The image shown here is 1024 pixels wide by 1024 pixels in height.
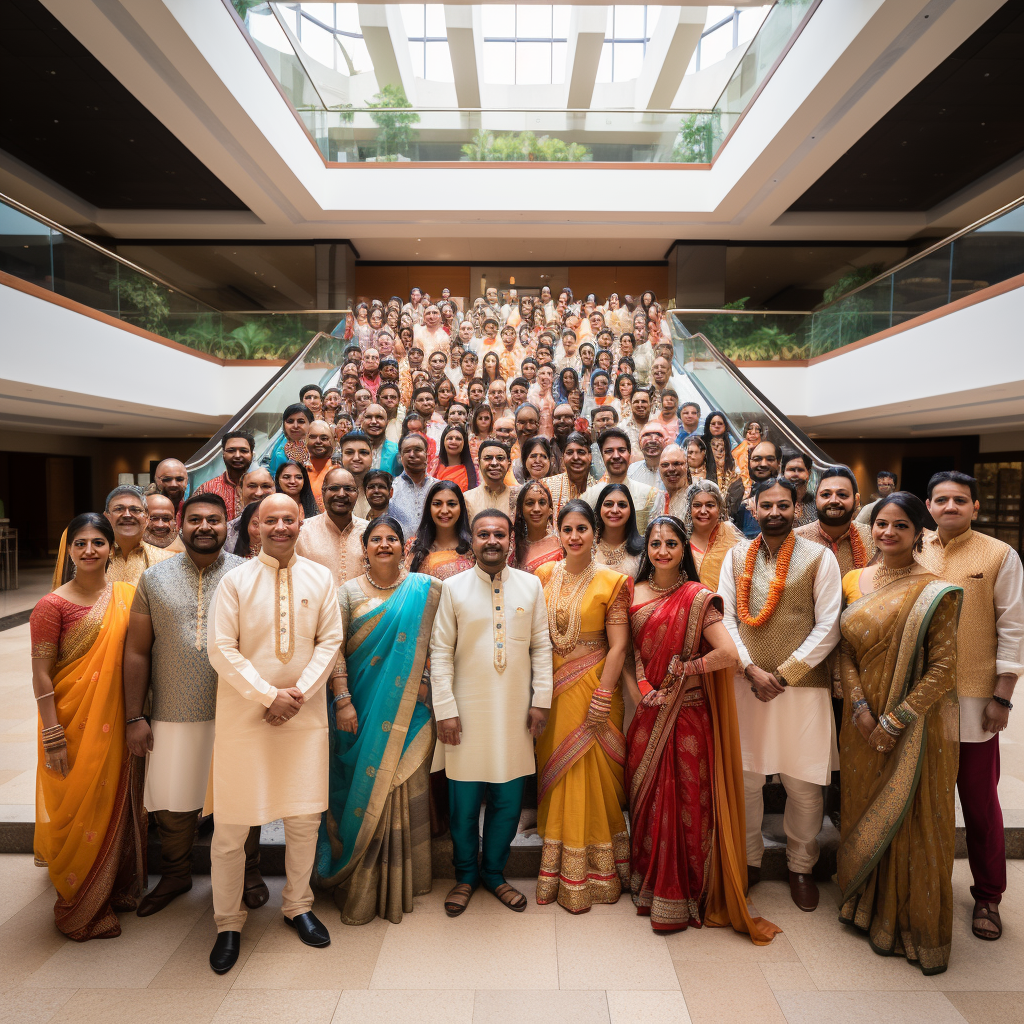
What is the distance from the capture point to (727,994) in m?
2.29

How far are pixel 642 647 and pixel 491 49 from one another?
1930cm

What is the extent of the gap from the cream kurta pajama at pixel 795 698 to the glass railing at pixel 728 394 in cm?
343

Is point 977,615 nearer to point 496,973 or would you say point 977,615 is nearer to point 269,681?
point 496,973

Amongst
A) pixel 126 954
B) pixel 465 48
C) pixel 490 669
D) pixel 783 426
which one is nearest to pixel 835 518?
pixel 490 669

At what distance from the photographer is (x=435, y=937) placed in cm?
259

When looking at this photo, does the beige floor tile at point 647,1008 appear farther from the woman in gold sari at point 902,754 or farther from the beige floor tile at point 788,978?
the woman in gold sari at point 902,754

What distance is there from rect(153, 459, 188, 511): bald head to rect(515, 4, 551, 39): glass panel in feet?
57.4

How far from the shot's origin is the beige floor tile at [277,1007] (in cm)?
220

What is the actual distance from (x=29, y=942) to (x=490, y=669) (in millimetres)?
2072

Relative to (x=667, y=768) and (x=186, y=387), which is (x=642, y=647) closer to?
(x=667, y=768)

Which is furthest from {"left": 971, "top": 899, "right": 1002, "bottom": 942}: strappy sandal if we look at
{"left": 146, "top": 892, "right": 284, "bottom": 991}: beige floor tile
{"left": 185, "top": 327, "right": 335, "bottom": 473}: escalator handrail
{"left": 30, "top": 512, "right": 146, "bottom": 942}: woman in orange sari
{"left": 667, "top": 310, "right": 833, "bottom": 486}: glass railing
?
{"left": 185, "top": 327, "right": 335, "bottom": 473}: escalator handrail

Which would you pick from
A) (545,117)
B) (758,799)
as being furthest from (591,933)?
(545,117)

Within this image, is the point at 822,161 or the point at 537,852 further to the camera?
the point at 822,161

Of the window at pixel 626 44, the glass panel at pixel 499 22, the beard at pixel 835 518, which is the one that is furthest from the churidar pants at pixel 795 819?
the glass panel at pixel 499 22
